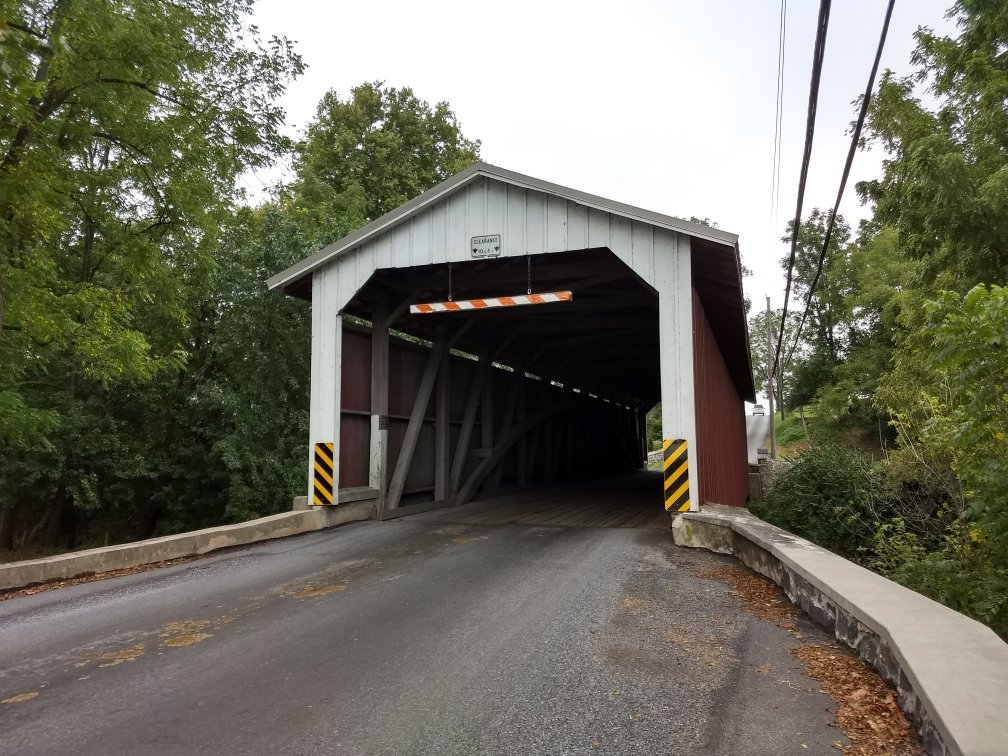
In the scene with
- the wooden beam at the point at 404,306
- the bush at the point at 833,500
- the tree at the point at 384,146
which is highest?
the tree at the point at 384,146

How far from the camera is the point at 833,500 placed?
483 inches

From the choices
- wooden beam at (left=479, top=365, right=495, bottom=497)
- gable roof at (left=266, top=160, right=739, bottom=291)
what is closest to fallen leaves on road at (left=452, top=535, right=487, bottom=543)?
gable roof at (left=266, top=160, right=739, bottom=291)

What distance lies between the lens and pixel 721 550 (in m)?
6.09

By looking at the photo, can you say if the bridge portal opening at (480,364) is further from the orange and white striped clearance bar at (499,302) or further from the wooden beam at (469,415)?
the orange and white striped clearance bar at (499,302)

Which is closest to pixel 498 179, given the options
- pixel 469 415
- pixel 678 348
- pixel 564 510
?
pixel 678 348

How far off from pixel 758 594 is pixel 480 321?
7.23m

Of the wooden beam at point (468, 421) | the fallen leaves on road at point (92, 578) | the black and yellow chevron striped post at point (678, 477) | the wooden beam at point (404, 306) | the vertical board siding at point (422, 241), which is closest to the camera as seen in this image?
the fallen leaves on road at point (92, 578)

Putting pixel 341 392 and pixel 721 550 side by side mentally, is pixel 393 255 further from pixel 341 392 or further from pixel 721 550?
pixel 721 550

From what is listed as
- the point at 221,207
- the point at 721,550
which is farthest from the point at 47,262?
the point at 721,550

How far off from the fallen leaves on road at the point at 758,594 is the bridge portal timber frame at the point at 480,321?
59.4 inches

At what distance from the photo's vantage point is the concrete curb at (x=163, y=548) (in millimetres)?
4938

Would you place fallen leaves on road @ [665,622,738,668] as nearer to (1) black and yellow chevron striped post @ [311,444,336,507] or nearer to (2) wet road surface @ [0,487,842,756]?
(2) wet road surface @ [0,487,842,756]

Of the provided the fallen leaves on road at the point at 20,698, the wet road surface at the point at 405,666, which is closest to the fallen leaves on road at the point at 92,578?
the wet road surface at the point at 405,666

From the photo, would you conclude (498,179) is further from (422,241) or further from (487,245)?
(422,241)
